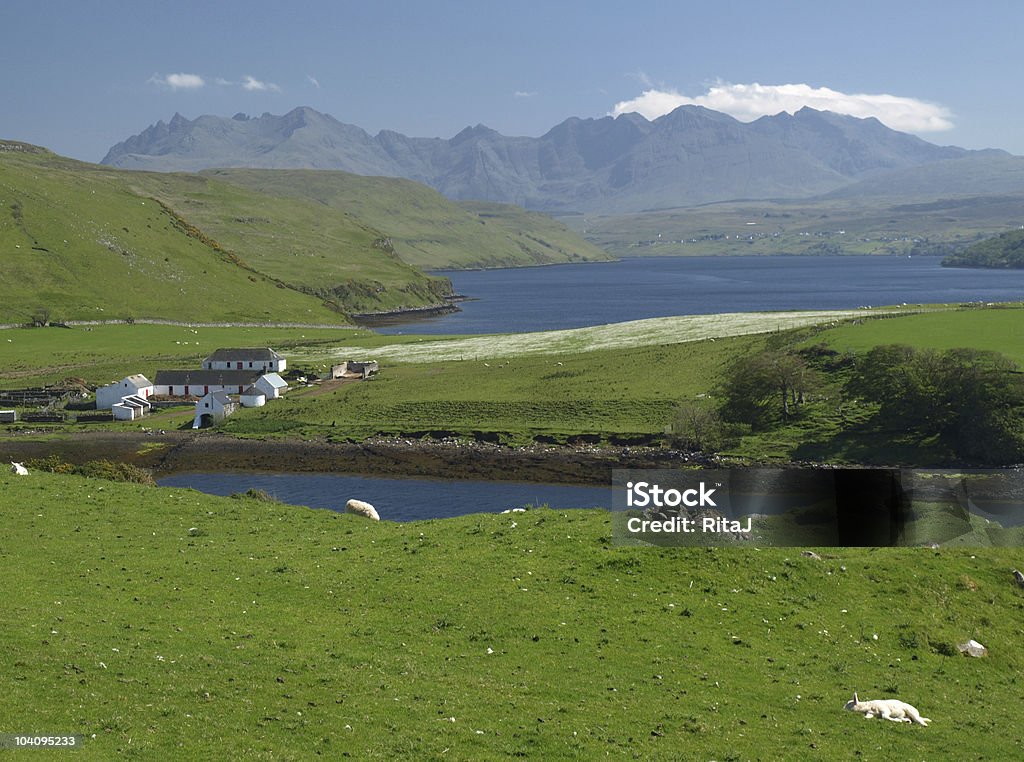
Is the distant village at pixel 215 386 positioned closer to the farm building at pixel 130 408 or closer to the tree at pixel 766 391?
the farm building at pixel 130 408

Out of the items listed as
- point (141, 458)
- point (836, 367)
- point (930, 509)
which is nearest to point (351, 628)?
point (930, 509)

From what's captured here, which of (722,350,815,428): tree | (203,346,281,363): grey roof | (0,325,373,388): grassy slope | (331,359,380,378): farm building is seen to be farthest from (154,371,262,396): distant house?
(722,350,815,428): tree

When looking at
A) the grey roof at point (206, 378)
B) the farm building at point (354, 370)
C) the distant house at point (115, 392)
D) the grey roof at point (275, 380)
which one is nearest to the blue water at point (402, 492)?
the distant house at point (115, 392)

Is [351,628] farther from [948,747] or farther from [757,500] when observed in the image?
[757,500]

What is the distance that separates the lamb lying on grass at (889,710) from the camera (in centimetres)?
1953

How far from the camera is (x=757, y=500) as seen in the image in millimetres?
37812

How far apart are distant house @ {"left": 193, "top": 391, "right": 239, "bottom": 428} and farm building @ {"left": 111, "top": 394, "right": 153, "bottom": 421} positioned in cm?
712

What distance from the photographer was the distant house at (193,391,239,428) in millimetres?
98569

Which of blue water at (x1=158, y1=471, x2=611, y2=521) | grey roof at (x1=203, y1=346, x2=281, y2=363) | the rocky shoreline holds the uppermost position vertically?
grey roof at (x1=203, y1=346, x2=281, y2=363)

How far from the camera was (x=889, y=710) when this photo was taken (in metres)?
19.7

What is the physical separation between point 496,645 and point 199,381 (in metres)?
Answer: 96.9

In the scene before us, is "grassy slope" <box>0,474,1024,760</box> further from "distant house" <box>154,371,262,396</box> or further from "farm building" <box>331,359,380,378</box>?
"farm building" <box>331,359,380,378</box>

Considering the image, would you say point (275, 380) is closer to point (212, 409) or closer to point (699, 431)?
point (212, 409)

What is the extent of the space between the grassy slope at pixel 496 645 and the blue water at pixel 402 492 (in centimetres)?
3217
